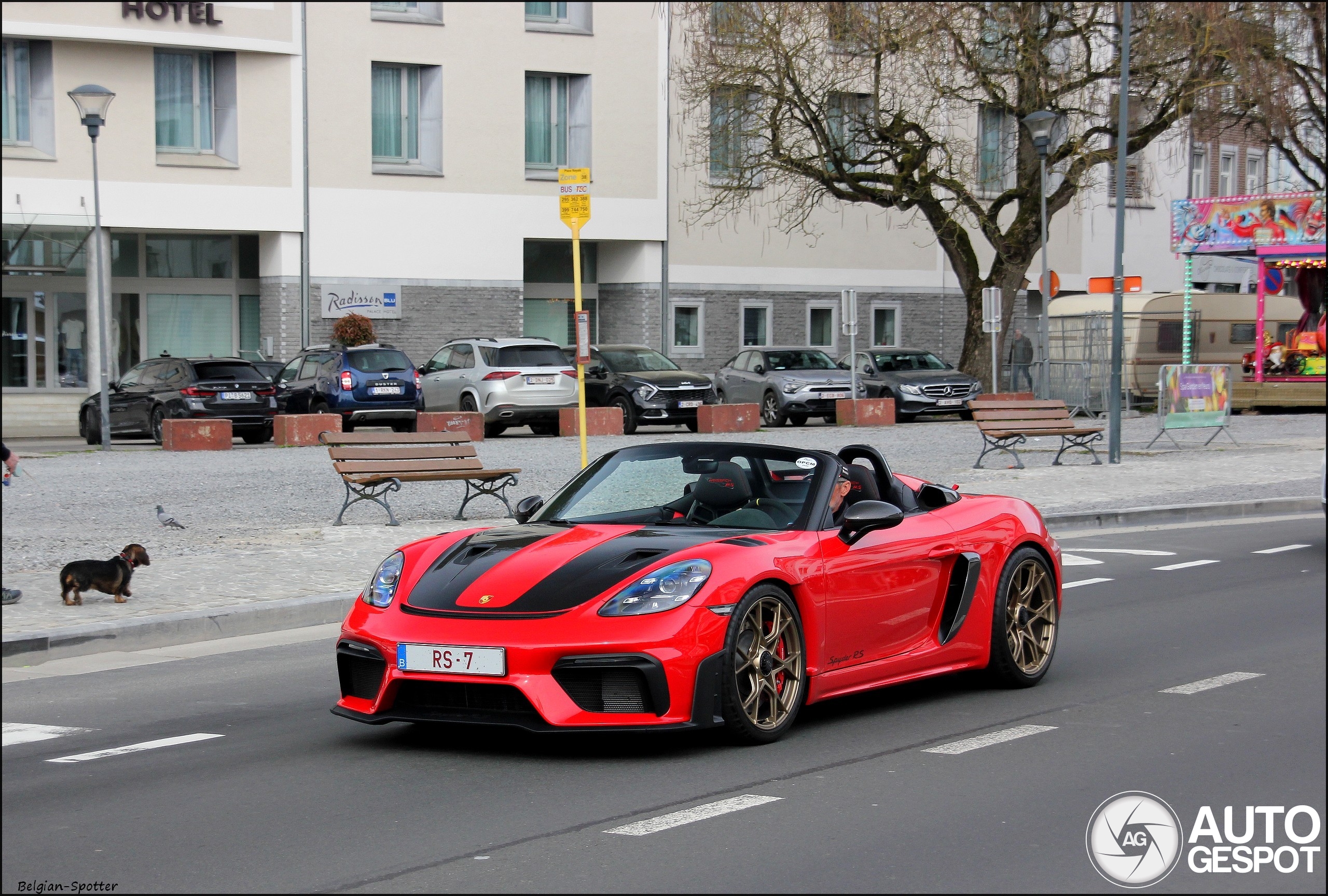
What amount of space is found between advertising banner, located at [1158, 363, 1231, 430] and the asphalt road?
A: 55.5 ft

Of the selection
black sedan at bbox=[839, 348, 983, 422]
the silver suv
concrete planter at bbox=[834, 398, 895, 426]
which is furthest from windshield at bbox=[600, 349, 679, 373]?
black sedan at bbox=[839, 348, 983, 422]

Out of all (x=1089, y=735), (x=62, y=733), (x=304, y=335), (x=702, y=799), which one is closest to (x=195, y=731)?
(x=62, y=733)

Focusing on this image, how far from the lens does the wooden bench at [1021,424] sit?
21984 mm

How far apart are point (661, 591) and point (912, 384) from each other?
28.7 metres

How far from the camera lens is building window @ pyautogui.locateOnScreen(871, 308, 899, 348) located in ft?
154

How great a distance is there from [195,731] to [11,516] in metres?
9.61

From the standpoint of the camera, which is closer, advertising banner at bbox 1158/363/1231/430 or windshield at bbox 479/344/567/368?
advertising banner at bbox 1158/363/1231/430

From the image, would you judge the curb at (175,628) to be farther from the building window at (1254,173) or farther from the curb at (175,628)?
the building window at (1254,173)

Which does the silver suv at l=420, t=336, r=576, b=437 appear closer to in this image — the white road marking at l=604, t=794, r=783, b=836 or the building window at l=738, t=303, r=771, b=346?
the building window at l=738, t=303, r=771, b=346

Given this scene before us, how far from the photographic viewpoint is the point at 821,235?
4522 cm

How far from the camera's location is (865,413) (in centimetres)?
3219

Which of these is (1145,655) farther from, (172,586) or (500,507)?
(500,507)

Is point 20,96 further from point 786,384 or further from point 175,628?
point 175,628

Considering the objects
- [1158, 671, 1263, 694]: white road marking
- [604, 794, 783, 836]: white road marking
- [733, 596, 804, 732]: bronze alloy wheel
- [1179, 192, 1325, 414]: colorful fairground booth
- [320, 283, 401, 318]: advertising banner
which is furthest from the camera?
[320, 283, 401, 318]: advertising banner
